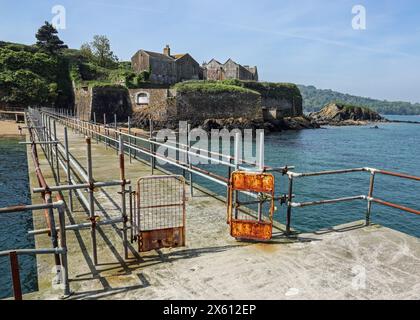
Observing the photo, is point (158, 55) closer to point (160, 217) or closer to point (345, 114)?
point (160, 217)

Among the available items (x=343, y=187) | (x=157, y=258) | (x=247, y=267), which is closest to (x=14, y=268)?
(x=157, y=258)

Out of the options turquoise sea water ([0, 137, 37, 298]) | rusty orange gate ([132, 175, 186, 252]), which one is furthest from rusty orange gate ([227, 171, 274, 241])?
turquoise sea water ([0, 137, 37, 298])

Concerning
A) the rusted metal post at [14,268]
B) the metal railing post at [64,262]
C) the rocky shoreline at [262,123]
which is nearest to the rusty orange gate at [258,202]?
the metal railing post at [64,262]

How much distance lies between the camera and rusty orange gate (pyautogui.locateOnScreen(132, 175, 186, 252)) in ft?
17.0

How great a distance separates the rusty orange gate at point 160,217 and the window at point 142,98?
45103 millimetres

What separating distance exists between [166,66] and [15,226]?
5997cm

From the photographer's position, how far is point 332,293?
412 cm

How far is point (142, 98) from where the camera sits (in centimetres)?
5369

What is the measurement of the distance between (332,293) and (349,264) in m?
0.91

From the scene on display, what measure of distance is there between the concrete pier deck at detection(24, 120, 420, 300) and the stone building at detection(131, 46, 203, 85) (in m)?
59.3

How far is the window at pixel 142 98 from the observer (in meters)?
53.3

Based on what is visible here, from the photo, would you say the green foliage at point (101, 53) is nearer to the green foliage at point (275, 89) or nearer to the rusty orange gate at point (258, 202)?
the green foliage at point (275, 89)
